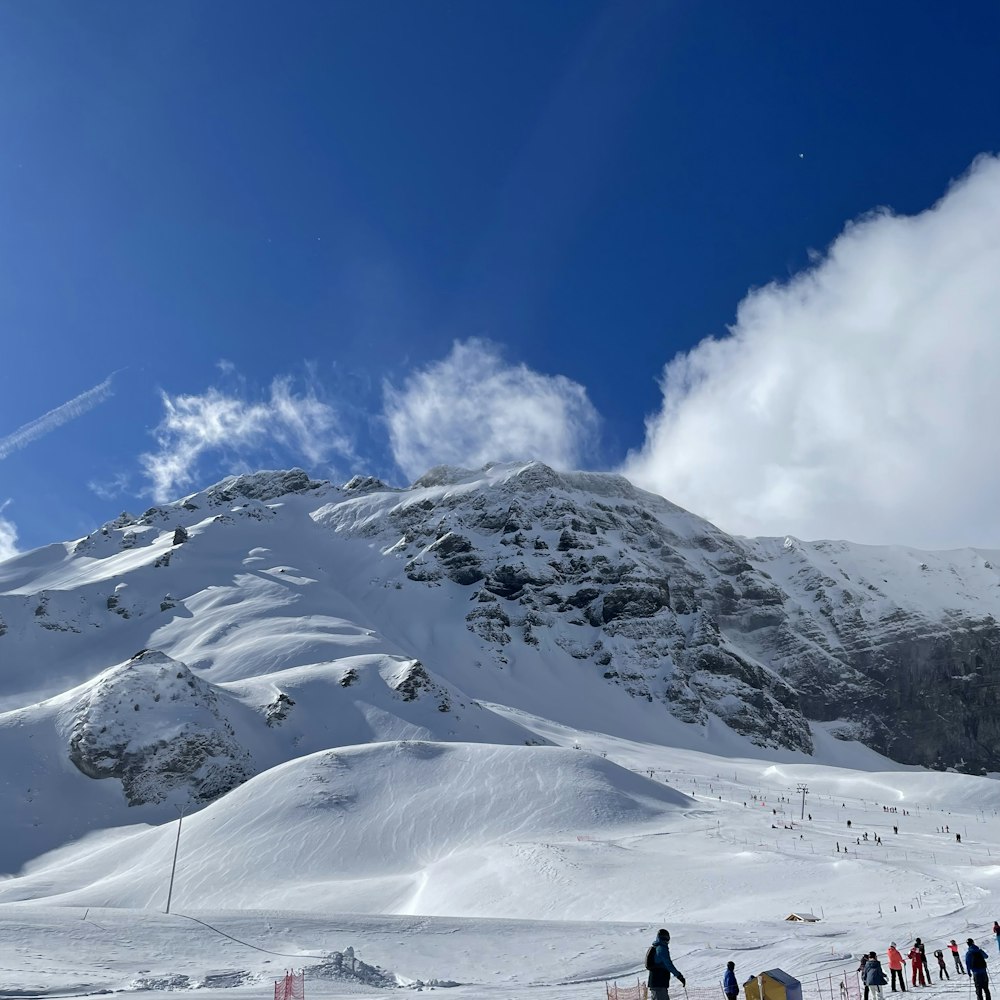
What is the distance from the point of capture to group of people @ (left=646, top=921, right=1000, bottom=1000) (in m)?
12.6

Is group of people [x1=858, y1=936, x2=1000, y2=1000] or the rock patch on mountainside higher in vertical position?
the rock patch on mountainside

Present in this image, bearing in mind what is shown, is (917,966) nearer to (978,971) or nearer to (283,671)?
(978,971)

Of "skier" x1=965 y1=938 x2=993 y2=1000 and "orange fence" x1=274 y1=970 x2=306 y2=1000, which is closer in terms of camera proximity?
"skier" x1=965 y1=938 x2=993 y2=1000

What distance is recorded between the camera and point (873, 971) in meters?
16.0

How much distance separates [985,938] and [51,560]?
206463 millimetres

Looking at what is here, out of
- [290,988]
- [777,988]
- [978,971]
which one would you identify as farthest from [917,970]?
[290,988]

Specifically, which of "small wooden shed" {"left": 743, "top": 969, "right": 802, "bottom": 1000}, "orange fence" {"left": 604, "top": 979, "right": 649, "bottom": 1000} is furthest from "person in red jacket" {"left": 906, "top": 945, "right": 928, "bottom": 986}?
"small wooden shed" {"left": 743, "top": 969, "right": 802, "bottom": 1000}

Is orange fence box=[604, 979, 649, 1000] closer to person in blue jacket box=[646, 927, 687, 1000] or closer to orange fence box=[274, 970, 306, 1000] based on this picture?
person in blue jacket box=[646, 927, 687, 1000]

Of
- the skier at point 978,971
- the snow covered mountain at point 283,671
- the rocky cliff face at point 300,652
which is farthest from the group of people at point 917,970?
the rocky cliff face at point 300,652

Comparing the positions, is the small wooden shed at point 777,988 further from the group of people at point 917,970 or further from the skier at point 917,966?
the skier at point 917,966

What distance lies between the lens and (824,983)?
1964 centimetres

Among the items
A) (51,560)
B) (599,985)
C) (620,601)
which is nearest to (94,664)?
(51,560)

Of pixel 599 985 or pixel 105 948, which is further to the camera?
pixel 105 948

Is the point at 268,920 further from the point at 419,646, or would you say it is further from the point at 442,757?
the point at 419,646
